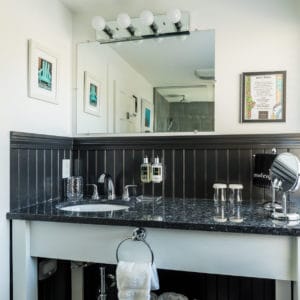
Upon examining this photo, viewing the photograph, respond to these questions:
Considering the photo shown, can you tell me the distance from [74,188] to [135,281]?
82 cm

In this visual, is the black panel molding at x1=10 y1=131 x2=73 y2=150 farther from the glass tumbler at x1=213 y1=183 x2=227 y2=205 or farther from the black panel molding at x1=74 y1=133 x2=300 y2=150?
the glass tumbler at x1=213 y1=183 x2=227 y2=205

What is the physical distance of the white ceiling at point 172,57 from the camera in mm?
1833

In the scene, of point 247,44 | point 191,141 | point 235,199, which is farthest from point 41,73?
point 235,199

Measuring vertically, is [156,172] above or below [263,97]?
below

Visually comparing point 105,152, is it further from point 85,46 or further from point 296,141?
point 296,141

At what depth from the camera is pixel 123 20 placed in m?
1.83

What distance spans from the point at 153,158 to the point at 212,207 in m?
0.49

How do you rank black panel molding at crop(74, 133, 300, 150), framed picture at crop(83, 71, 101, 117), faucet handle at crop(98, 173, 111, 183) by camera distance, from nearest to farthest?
black panel molding at crop(74, 133, 300, 150) < faucet handle at crop(98, 173, 111, 183) < framed picture at crop(83, 71, 101, 117)

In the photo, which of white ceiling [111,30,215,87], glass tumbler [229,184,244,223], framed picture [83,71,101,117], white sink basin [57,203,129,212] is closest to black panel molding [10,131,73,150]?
framed picture [83,71,101,117]

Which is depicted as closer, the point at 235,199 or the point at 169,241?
the point at 169,241

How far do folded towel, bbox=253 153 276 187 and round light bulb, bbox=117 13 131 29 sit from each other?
41.5 inches

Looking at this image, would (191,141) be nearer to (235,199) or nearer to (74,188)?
(235,199)

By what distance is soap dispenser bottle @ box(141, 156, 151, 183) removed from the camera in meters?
1.84

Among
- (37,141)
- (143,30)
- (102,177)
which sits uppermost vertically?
(143,30)
